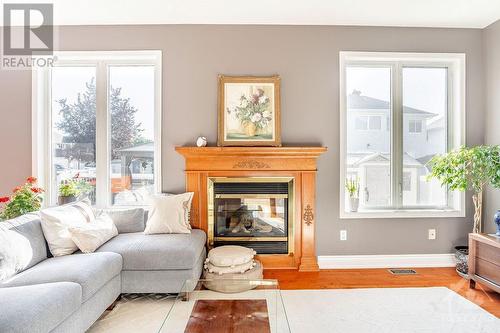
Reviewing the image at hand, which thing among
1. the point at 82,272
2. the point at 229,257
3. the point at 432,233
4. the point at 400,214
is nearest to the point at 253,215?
the point at 229,257

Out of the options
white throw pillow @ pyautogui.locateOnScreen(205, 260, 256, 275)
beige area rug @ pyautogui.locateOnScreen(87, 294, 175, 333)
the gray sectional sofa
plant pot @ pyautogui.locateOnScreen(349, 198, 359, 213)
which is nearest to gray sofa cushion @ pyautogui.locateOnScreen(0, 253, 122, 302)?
the gray sectional sofa

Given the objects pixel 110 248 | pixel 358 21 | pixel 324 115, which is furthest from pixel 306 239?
pixel 358 21

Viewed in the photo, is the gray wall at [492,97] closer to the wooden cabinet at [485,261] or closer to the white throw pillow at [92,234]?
the wooden cabinet at [485,261]

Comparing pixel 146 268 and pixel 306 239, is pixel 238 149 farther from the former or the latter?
pixel 146 268

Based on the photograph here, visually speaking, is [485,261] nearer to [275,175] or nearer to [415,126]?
[415,126]

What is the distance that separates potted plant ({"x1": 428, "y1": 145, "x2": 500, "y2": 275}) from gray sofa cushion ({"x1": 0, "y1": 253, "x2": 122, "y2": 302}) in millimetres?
3322

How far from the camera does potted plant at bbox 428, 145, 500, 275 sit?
3.06 m

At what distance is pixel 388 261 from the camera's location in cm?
359

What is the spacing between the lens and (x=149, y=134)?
12.2ft

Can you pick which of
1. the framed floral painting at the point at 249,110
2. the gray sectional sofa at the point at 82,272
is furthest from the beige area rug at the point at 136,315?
the framed floral painting at the point at 249,110

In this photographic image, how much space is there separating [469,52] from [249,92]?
2.69 metres

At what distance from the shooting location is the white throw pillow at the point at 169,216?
3.08 meters

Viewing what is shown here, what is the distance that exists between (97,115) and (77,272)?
2183 mm

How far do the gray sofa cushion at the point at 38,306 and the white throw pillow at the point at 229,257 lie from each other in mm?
1339
